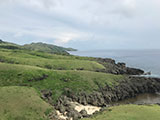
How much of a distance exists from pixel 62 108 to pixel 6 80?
24938mm

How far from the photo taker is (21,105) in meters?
36.7

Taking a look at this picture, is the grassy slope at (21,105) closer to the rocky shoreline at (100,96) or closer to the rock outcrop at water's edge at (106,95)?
the rocky shoreline at (100,96)

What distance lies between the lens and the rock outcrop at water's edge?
133ft

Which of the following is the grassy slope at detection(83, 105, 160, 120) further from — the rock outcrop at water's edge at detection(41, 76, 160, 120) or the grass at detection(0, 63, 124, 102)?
the grass at detection(0, 63, 124, 102)

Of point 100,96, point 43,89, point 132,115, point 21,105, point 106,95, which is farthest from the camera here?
point 106,95

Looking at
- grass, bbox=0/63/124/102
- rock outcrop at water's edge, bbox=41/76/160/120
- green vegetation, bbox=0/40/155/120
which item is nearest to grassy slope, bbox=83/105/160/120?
green vegetation, bbox=0/40/155/120

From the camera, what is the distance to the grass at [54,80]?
164 feet

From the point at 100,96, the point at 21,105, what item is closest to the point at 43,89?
the point at 21,105

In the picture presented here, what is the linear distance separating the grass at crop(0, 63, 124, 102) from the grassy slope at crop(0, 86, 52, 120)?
6.48 m

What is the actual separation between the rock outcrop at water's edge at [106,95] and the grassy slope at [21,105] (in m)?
6.29

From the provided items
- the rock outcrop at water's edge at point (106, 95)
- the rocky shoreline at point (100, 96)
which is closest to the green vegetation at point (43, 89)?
the rocky shoreline at point (100, 96)

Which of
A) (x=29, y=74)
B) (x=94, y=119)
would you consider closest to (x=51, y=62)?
(x=29, y=74)

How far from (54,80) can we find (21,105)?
65.1ft

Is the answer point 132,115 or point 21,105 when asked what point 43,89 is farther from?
point 132,115
